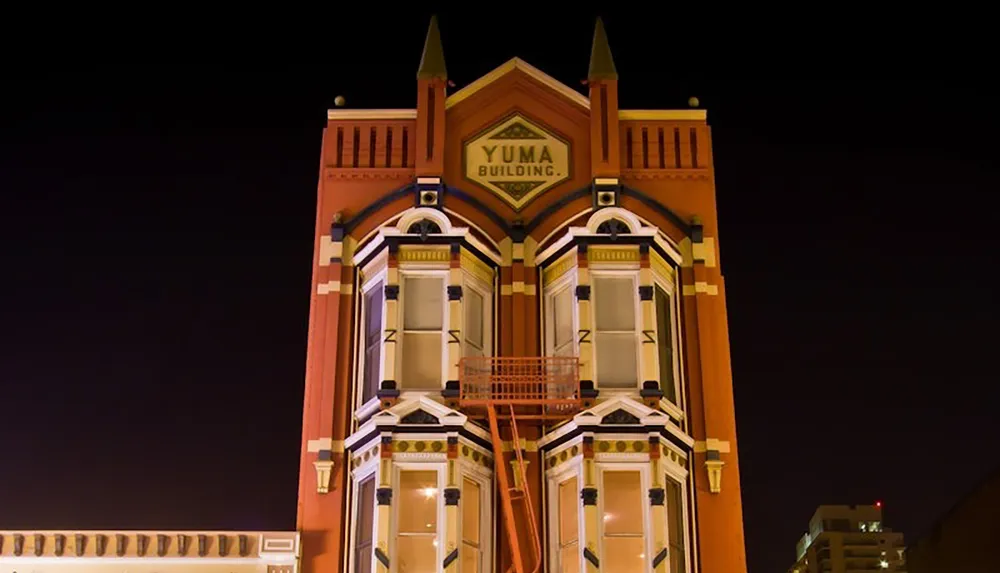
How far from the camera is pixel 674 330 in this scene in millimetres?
24812

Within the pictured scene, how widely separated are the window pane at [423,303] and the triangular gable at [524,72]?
463 centimetres

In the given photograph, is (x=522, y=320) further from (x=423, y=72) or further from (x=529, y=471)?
(x=423, y=72)

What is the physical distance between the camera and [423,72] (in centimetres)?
2661

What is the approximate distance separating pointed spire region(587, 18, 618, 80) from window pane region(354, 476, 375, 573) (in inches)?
402

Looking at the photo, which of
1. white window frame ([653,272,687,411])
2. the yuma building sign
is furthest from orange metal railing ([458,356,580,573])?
the yuma building sign

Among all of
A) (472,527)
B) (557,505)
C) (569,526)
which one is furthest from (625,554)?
(472,527)

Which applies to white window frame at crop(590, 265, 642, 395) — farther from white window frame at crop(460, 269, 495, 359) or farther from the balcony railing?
white window frame at crop(460, 269, 495, 359)

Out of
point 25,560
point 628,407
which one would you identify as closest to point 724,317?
point 628,407

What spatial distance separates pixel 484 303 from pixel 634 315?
309 centimetres

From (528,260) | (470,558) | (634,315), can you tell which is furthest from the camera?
(528,260)

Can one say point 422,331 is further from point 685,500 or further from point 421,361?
point 685,500

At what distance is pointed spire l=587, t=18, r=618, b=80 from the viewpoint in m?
26.6

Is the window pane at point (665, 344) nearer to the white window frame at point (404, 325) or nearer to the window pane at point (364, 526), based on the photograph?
the white window frame at point (404, 325)

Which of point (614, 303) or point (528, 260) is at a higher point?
point (528, 260)
